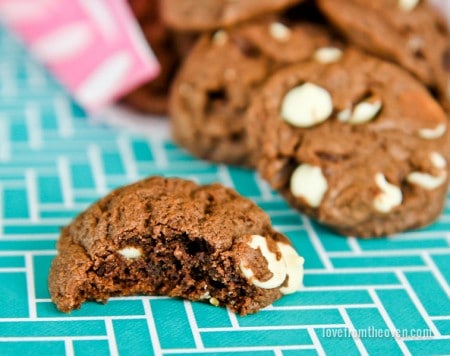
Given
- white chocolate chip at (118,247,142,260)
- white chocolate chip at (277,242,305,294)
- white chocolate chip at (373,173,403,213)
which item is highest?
white chocolate chip at (373,173,403,213)

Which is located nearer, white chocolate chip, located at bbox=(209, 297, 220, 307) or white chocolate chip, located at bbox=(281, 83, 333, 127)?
white chocolate chip, located at bbox=(209, 297, 220, 307)

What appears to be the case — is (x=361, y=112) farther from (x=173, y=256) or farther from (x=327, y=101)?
(x=173, y=256)

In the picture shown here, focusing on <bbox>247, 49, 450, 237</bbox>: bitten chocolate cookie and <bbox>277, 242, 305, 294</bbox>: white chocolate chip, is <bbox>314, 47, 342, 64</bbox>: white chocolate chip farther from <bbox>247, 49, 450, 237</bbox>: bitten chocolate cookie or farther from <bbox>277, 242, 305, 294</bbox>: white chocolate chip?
<bbox>277, 242, 305, 294</bbox>: white chocolate chip

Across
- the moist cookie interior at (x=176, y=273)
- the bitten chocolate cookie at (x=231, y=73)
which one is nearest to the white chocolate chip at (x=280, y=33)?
the bitten chocolate cookie at (x=231, y=73)

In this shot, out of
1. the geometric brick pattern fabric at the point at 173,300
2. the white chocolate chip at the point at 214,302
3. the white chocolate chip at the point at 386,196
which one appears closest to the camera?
the geometric brick pattern fabric at the point at 173,300

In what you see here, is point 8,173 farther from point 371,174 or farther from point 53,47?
point 371,174

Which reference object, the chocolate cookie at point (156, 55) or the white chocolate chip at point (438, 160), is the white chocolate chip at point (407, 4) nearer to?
the white chocolate chip at point (438, 160)

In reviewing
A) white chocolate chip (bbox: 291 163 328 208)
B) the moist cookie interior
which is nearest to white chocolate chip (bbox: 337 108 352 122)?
white chocolate chip (bbox: 291 163 328 208)
